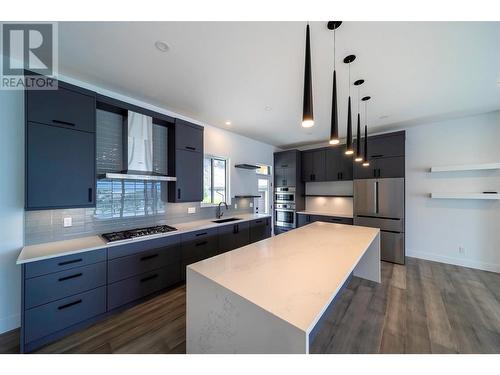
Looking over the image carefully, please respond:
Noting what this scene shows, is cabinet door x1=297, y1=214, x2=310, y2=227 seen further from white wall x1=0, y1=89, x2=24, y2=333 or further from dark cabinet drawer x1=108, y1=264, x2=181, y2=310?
white wall x1=0, y1=89, x2=24, y2=333

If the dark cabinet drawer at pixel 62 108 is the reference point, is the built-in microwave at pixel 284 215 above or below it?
below

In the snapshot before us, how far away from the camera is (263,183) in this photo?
528cm

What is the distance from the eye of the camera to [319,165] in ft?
16.3

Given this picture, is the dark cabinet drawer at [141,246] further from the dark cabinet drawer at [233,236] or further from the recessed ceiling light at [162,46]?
the recessed ceiling light at [162,46]

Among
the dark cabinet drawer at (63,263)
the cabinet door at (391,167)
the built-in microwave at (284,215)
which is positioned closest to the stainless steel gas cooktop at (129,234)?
the dark cabinet drawer at (63,263)

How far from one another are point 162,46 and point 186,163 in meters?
1.66

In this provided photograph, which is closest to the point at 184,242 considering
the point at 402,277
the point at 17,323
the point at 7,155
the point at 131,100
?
the point at 17,323

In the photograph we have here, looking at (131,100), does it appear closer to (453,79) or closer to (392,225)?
(453,79)

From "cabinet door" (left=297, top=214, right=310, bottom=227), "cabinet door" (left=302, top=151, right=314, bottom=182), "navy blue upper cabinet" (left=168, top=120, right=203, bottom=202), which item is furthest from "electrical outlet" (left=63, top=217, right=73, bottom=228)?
"cabinet door" (left=302, top=151, right=314, bottom=182)

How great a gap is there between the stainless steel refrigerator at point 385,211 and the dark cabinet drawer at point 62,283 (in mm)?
4486

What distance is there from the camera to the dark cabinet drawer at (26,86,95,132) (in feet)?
5.83

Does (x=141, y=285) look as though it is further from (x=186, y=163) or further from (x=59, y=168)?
(x=186, y=163)

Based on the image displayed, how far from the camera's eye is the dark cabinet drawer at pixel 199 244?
276 cm

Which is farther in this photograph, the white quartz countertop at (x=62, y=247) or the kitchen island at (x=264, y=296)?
the white quartz countertop at (x=62, y=247)
